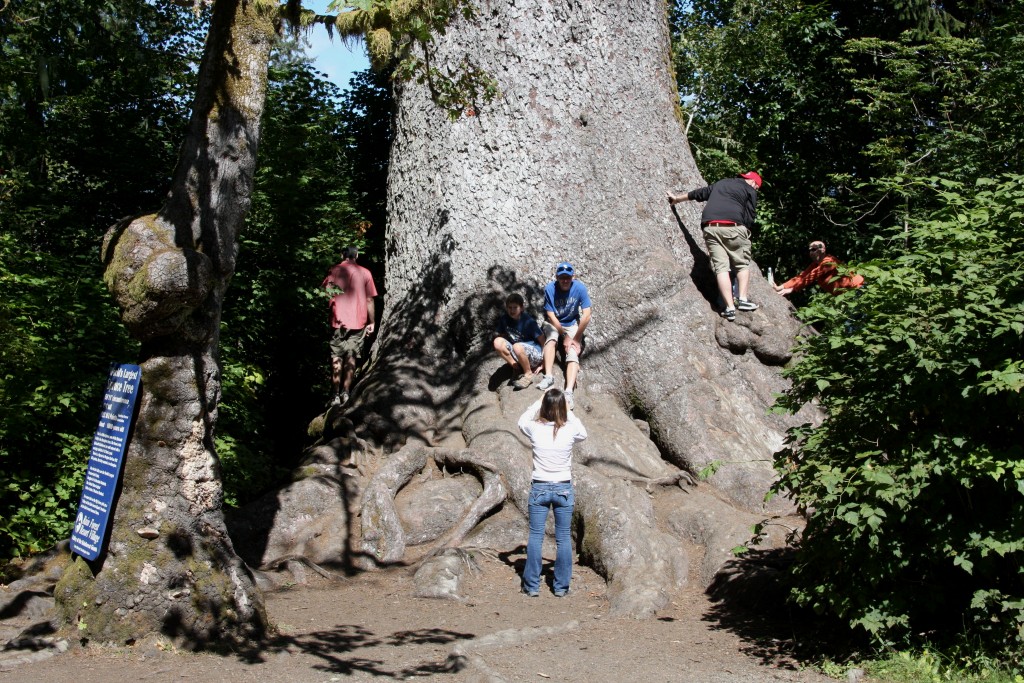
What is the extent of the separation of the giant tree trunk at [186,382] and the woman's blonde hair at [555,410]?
8.53 feet

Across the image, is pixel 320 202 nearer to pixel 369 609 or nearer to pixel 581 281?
pixel 581 281

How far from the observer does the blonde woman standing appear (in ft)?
25.6

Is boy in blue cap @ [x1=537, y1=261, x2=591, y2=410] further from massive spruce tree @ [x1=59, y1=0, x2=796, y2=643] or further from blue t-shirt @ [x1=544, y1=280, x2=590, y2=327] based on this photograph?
massive spruce tree @ [x1=59, y1=0, x2=796, y2=643]

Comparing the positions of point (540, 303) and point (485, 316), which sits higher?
point (540, 303)

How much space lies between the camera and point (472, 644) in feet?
21.5

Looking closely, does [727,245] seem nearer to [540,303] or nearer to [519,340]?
[540,303]

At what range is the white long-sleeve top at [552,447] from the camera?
781 cm

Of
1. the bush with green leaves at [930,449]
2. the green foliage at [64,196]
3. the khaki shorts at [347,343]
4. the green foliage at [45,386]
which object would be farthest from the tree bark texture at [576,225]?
the bush with green leaves at [930,449]

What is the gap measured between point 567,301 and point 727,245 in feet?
6.33

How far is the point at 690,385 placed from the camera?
31.2 feet

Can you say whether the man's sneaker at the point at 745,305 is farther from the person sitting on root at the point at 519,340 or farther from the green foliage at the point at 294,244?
the green foliage at the point at 294,244

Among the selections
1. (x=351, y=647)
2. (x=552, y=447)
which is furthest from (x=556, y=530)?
(x=351, y=647)

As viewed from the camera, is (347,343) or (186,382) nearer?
(186,382)

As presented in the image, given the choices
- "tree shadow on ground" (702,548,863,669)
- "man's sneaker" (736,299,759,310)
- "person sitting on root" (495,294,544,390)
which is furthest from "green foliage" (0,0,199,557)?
"man's sneaker" (736,299,759,310)
